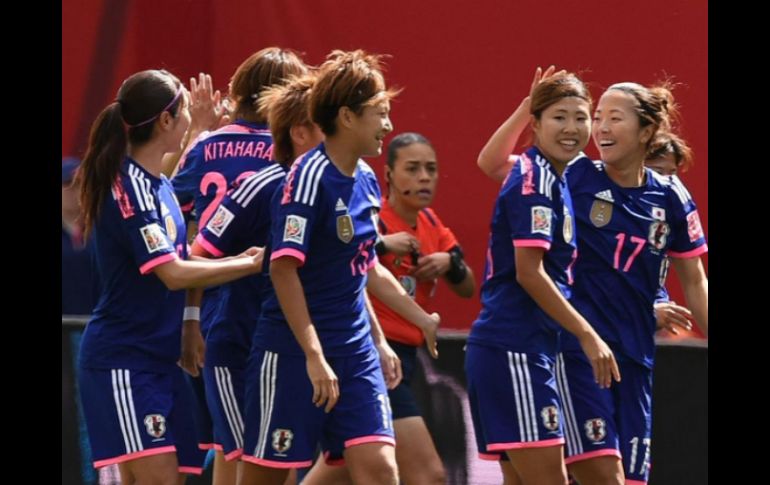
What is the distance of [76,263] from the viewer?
9.32 metres

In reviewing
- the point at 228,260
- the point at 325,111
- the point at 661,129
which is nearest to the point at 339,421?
the point at 228,260

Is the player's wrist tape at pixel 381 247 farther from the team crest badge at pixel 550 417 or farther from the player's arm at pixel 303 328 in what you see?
the player's arm at pixel 303 328

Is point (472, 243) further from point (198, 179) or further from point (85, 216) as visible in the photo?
point (85, 216)

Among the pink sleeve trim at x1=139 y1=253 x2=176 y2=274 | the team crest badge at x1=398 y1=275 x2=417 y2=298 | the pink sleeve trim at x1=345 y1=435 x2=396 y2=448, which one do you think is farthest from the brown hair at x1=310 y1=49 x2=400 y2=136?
the team crest badge at x1=398 y1=275 x2=417 y2=298

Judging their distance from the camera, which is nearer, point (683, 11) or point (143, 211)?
point (143, 211)

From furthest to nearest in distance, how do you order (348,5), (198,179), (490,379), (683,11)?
(348,5) → (683,11) → (198,179) → (490,379)

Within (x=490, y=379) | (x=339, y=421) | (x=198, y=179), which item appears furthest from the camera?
(x=198, y=179)

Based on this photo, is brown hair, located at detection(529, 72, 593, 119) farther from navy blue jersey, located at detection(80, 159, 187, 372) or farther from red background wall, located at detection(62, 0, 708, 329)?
red background wall, located at detection(62, 0, 708, 329)

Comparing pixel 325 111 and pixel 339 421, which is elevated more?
pixel 325 111

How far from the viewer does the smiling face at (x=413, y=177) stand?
728cm

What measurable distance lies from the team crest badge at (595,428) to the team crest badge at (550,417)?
23cm

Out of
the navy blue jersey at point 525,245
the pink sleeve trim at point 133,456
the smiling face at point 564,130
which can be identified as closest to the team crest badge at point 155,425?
the pink sleeve trim at point 133,456

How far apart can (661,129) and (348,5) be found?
309 cm

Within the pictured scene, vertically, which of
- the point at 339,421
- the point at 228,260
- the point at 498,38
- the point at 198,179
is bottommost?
the point at 339,421
